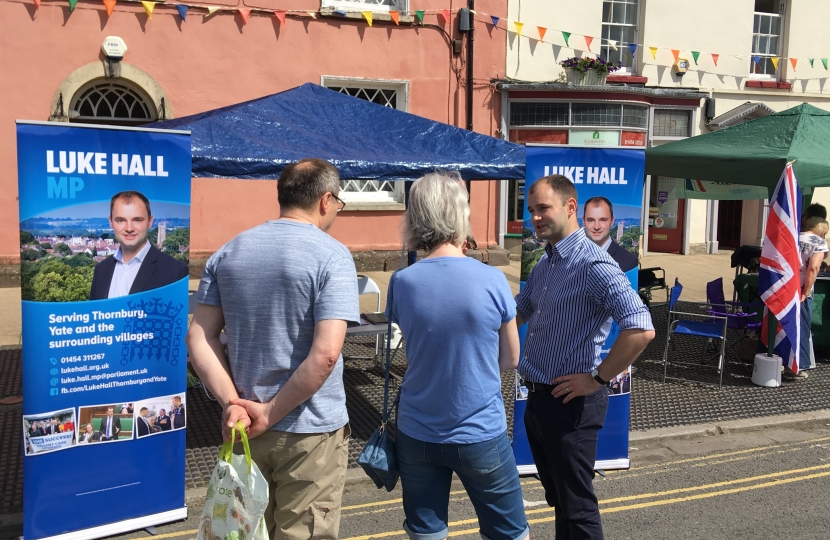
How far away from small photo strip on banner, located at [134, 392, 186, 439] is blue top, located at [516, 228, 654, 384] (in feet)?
7.00

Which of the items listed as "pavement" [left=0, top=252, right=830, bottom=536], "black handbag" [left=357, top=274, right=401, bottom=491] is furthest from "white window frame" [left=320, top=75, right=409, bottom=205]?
"black handbag" [left=357, top=274, right=401, bottom=491]

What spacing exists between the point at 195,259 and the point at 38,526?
8808 mm

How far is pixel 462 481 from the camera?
2945mm

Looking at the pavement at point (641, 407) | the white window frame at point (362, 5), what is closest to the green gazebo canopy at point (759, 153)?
the pavement at point (641, 407)

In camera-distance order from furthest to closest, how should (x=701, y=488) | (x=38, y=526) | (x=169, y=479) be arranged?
(x=701, y=488)
(x=169, y=479)
(x=38, y=526)

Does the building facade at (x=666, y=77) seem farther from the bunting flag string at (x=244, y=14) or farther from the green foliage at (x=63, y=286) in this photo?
the green foliage at (x=63, y=286)

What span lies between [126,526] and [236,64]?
985 cm

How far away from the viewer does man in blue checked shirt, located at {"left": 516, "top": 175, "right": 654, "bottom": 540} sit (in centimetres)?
322

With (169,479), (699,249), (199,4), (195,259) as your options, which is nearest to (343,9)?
(199,4)

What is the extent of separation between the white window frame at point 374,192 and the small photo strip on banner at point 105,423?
940cm

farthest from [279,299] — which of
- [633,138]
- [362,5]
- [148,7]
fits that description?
[633,138]

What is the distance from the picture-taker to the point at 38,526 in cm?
407

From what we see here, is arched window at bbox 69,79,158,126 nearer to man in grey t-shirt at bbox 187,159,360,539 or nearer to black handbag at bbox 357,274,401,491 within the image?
man in grey t-shirt at bbox 187,159,360,539

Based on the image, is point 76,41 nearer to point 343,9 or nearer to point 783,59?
point 343,9
